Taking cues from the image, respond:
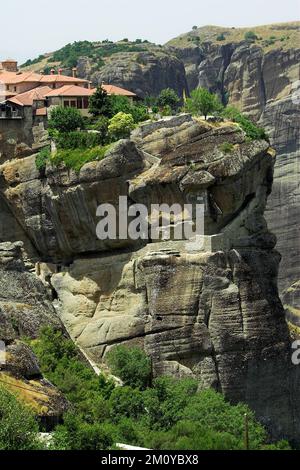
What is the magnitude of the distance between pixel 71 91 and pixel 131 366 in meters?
20.7

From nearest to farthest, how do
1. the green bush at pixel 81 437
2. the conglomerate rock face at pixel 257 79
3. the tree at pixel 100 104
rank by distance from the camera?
the green bush at pixel 81 437 < the tree at pixel 100 104 < the conglomerate rock face at pixel 257 79

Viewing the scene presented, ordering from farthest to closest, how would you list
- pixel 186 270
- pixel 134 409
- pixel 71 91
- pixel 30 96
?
pixel 71 91
pixel 30 96
pixel 186 270
pixel 134 409

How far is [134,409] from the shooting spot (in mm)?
76750

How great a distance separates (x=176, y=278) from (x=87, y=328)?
547 centimetres

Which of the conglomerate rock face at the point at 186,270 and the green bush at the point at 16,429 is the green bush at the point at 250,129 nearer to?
the conglomerate rock face at the point at 186,270

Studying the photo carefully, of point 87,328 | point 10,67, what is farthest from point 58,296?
point 10,67

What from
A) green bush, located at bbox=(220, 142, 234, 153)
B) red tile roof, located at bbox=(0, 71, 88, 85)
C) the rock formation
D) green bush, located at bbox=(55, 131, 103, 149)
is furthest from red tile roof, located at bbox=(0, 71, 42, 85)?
the rock formation

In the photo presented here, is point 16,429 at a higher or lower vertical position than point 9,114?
lower

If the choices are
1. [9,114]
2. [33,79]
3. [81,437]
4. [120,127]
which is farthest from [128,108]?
[81,437]

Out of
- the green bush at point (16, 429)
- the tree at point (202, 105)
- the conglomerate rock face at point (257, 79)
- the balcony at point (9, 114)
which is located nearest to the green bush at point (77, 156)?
the balcony at point (9, 114)

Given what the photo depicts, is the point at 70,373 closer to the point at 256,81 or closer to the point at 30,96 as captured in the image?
the point at 30,96

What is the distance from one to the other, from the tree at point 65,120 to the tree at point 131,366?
1414 cm

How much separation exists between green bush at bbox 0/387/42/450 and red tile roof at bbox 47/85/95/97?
3621 centimetres

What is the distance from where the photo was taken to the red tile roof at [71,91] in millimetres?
96562
